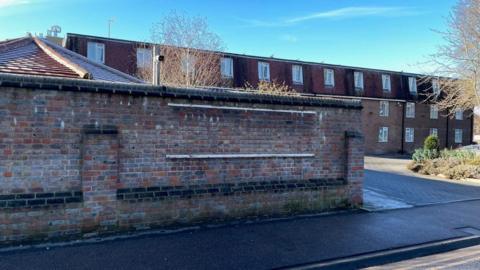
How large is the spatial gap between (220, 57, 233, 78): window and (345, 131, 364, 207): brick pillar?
17889mm

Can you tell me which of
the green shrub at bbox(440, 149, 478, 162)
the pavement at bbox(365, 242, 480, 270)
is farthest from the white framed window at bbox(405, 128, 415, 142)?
the pavement at bbox(365, 242, 480, 270)

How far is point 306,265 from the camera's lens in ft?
16.9

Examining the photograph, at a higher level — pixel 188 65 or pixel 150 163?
pixel 188 65

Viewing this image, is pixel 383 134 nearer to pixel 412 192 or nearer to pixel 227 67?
pixel 227 67

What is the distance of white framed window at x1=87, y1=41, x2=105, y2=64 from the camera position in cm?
2258

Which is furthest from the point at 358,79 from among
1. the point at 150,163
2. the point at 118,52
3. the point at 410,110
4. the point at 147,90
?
the point at 150,163

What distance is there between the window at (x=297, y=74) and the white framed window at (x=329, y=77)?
2257mm

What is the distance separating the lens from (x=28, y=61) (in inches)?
332

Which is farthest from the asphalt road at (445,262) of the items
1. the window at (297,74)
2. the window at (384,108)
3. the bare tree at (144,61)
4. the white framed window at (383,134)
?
the window at (384,108)

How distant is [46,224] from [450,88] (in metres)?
21.5

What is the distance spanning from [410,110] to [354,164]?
2864cm

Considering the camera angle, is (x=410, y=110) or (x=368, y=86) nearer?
(x=368, y=86)

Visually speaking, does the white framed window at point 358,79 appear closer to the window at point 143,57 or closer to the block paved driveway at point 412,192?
the window at point 143,57

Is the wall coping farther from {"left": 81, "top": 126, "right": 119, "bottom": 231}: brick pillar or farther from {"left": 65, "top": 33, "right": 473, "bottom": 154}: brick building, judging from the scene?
{"left": 65, "top": 33, "right": 473, "bottom": 154}: brick building
